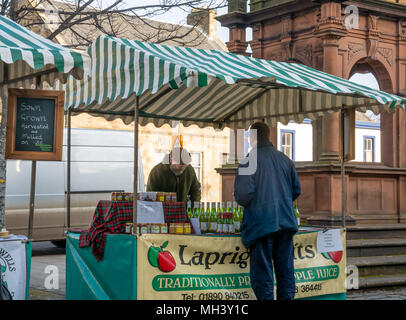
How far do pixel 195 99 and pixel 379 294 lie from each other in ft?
12.7

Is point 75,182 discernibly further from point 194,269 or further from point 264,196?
point 264,196

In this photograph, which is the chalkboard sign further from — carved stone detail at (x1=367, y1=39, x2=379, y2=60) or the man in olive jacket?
carved stone detail at (x1=367, y1=39, x2=379, y2=60)

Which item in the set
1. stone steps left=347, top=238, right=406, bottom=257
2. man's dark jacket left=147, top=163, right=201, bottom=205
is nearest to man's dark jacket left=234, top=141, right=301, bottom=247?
man's dark jacket left=147, top=163, right=201, bottom=205

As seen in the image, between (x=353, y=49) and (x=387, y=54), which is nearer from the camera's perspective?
(x=353, y=49)

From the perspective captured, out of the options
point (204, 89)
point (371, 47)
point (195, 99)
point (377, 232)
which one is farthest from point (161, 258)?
point (371, 47)

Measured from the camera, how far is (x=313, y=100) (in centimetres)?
906

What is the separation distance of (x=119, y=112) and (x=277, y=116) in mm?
2334

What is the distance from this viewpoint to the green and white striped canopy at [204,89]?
20.6 feet

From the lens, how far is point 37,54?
6090mm

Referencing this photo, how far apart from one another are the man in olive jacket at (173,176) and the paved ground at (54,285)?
2.07m

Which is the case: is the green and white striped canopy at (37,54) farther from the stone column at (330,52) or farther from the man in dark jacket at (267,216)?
the stone column at (330,52)

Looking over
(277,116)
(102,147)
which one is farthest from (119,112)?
(102,147)

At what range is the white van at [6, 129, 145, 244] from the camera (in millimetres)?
13367

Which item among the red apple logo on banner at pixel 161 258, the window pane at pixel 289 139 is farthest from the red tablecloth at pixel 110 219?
the window pane at pixel 289 139
